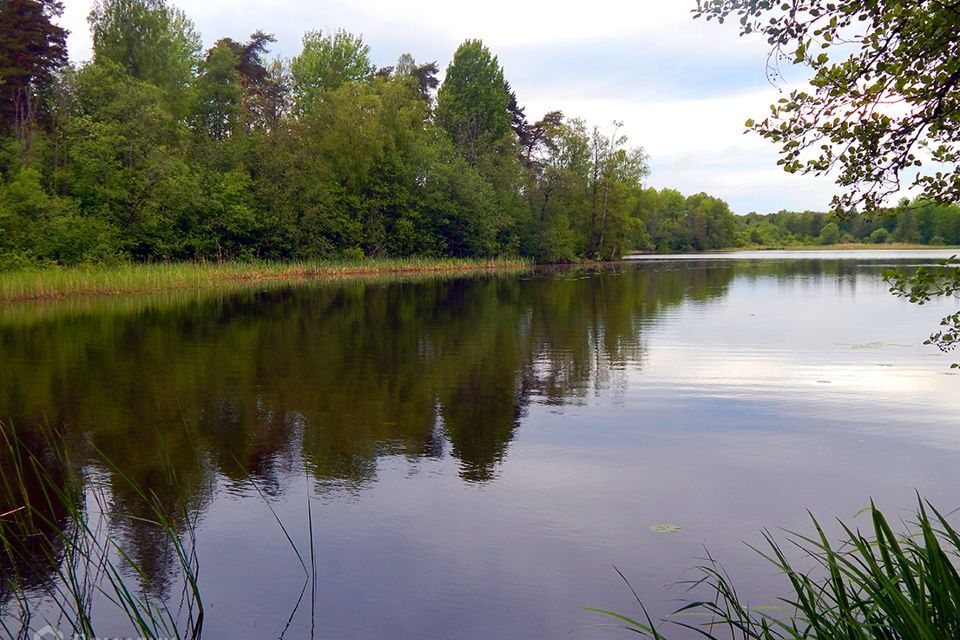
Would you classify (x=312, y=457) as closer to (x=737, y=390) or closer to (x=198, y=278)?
(x=737, y=390)

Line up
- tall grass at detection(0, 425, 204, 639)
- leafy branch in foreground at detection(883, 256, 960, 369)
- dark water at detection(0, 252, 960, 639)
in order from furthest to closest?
dark water at detection(0, 252, 960, 639)
leafy branch in foreground at detection(883, 256, 960, 369)
tall grass at detection(0, 425, 204, 639)

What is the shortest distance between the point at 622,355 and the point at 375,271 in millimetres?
42758

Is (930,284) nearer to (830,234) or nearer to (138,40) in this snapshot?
(138,40)

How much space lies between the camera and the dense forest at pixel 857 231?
13696 centimetres

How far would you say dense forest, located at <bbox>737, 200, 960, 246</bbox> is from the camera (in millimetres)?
136962

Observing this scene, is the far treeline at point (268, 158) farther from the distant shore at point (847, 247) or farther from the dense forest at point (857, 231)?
the distant shore at point (847, 247)

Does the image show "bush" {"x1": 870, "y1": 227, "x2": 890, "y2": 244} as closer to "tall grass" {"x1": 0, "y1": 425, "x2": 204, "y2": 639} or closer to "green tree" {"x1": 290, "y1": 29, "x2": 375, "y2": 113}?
"green tree" {"x1": 290, "y1": 29, "x2": 375, "y2": 113}

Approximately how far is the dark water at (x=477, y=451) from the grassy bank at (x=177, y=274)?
13386mm

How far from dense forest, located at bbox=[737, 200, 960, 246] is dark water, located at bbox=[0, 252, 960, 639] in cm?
11616

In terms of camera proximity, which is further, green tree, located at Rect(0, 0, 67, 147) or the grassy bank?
green tree, located at Rect(0, 0, 67, 147)

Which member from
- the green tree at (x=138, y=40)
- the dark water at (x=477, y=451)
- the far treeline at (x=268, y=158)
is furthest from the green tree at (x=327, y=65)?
the dark water at (x=477, y=451)

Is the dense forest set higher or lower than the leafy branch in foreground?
higher

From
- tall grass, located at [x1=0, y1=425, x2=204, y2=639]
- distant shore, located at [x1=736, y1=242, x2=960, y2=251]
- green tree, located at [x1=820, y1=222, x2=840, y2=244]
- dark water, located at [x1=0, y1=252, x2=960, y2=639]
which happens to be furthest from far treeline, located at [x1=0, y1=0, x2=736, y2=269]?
green tree, located at [x1=820, y1=222, x2=840, y2=244]

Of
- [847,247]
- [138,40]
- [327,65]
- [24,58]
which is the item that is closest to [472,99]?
[327,65]
